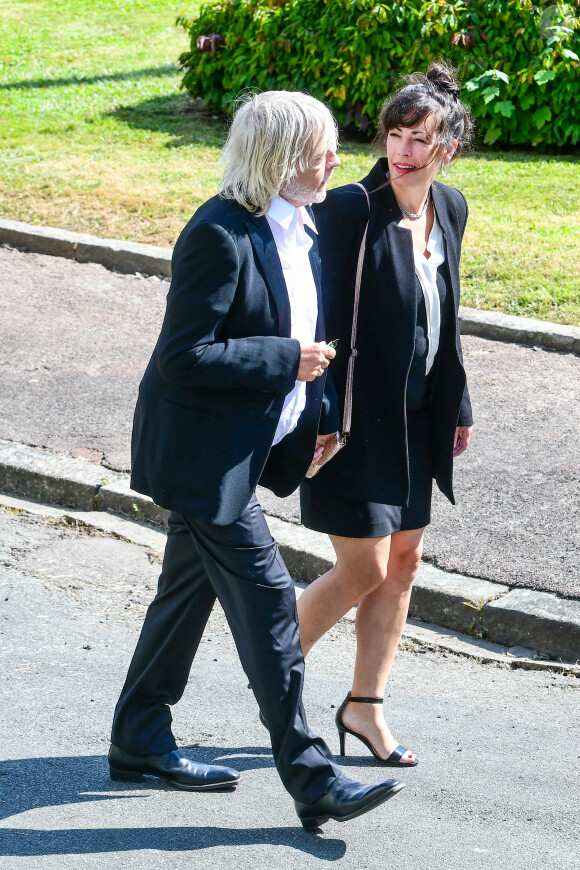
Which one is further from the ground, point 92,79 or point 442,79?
point 442,79

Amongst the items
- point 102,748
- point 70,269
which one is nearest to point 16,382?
point 70,269

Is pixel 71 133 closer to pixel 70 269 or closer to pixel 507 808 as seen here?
pixel 70 269

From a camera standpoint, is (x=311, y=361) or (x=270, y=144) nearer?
(x=270, y=144)

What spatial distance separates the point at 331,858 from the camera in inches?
121

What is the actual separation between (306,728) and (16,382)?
4334 millimetres

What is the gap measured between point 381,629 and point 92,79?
1359cm

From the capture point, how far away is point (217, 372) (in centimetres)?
286

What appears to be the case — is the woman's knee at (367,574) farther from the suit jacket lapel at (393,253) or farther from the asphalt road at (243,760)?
the suit jacket lapel at (393,253)

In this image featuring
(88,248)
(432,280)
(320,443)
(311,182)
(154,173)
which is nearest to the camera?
(311,182)

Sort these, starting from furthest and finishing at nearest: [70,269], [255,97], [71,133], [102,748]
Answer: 1. [71,133]
2. [70,269]
3. [102,748]
4. [255,97]

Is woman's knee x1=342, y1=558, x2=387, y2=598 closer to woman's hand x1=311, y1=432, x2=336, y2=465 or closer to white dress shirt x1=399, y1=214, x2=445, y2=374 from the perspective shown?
woman's hand x1=311, y1=432, x2=336, y2=465

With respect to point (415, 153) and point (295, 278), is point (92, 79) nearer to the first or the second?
point (415, 153)

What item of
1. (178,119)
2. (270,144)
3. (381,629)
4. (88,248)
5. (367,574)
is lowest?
(381,629)

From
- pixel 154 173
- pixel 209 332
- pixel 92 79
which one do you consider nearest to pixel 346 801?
pixel 209 332
